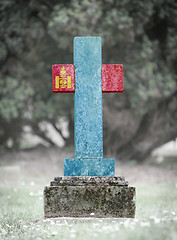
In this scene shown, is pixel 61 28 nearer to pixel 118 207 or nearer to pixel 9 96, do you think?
pixel 9 96

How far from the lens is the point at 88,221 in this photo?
13.4 feet

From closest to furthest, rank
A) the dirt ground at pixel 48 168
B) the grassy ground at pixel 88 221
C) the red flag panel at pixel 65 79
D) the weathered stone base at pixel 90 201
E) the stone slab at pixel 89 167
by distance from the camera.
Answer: the grassy ground at pixel 88 221, the weathered stone base at pixel 90 201, the stone slab at pixel 89 167, the red flag panel at pixel 65 79, the dirt ground at pixel 48 168

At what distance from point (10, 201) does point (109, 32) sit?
207 inches

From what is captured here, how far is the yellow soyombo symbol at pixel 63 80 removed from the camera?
4758 millimetres

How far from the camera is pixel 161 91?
10.0 m

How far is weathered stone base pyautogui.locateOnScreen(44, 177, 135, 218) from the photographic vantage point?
13.9 ft

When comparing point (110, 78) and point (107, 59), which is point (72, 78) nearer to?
point (110, 78)

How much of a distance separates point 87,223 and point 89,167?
819 mm

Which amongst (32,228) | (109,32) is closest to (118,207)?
(32,228)

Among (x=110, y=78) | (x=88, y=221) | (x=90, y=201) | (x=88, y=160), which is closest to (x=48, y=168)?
(x=88, y=160)

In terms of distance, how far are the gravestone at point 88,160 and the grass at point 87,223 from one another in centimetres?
20

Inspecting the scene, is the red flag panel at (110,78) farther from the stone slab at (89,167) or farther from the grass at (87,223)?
the grass at (87,223)

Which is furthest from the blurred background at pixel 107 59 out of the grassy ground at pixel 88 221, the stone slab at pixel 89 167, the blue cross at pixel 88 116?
the stone slab at pixel 89 167

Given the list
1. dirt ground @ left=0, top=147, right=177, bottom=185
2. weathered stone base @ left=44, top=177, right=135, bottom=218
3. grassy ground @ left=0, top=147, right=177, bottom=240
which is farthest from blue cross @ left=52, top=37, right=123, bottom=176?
dirt ground @ left=0, top=147, right=177, bottom=185
